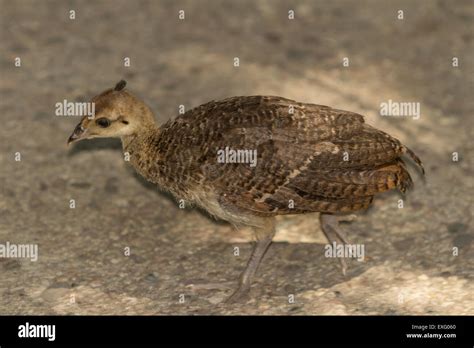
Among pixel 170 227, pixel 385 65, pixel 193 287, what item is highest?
pixel 385 65

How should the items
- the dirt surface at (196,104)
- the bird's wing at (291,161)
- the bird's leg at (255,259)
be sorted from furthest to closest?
the dirt surface at (196,104)
the bird's leg at (255,259)
the bird's wing at (291,161)

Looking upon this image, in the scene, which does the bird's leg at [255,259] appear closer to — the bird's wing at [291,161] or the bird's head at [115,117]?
the bird's wing at [291,161]

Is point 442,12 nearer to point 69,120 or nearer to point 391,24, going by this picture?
point 391,24

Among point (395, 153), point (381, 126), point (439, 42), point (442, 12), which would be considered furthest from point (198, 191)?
point (442, 12)

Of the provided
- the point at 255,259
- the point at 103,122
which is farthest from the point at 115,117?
the point at 255,259

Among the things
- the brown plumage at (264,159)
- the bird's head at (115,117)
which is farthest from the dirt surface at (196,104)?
the bird's head at (115,117)
